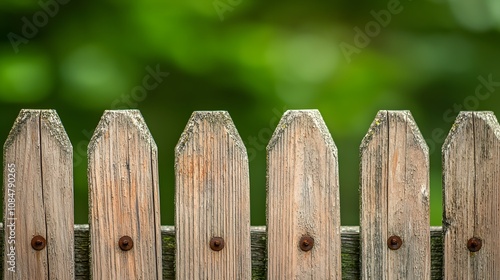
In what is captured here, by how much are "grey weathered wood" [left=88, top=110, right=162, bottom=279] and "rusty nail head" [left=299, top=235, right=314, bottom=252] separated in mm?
431

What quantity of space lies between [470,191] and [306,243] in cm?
53

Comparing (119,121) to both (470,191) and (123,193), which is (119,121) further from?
(470,191)

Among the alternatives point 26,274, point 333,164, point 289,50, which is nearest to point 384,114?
point 333,164

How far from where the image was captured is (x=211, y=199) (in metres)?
2.23

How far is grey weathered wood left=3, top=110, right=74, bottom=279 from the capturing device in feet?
7.29

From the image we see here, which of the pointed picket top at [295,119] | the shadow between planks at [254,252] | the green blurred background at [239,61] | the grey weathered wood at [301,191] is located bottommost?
the shadow between planks at [254,252]

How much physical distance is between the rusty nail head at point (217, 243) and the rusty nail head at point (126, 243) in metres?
0.24

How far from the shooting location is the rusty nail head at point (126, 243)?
2229mm

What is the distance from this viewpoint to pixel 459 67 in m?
3.99

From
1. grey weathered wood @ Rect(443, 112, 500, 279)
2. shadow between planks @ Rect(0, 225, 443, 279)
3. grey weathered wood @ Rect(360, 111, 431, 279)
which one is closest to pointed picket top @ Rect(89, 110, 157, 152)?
shadow between planks @ Rect(0, 225, 443, 279)

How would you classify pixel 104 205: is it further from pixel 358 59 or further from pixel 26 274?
pixel 358 59

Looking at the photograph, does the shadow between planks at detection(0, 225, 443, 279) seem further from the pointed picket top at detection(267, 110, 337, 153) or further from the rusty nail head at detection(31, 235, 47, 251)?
the pointed picket top at detection(267, 110, 337, 153)

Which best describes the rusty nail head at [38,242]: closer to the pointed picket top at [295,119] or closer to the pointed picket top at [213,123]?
the pointed picket top at [213,123]

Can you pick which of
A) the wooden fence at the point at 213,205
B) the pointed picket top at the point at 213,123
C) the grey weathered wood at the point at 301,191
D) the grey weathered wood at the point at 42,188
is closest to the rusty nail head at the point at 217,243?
the wooden fence at the point at 213,205
